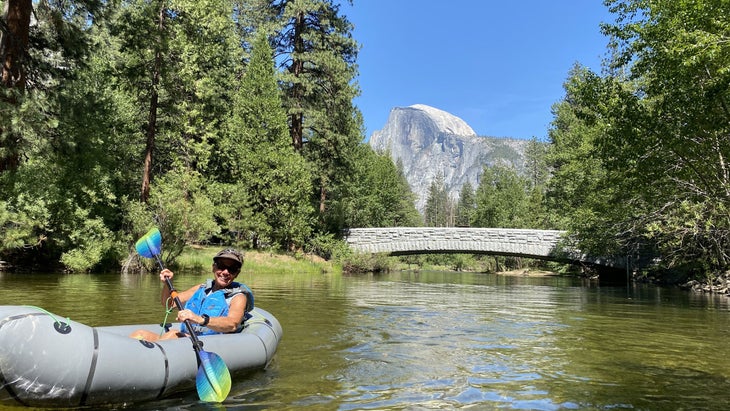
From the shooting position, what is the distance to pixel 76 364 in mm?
3672

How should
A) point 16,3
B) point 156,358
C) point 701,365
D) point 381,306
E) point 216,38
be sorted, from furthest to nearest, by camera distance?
point 216,38, point 16,3, point 381,306, point 701,365, point 156,358

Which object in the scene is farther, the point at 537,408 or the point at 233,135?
the point at 233,135

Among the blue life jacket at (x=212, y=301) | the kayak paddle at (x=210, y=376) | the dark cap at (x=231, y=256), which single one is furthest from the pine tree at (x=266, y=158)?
the kayak paddle at (x=210, y=376)

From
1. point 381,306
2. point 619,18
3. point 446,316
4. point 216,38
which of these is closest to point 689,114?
point 619,18

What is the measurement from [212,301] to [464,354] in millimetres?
3210

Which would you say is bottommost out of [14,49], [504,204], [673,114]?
[673,114]

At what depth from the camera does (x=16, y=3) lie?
14.0 meters

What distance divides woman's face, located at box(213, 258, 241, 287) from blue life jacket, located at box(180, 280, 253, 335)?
94 mm

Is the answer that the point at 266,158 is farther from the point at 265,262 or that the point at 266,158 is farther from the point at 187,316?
the point at 187,316

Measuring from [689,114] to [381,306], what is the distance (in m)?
8.66

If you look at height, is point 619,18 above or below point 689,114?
above

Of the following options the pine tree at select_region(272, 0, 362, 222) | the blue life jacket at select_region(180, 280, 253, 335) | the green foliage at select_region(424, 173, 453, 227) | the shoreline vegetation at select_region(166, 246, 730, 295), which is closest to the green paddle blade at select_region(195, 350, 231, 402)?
the blue life jacket at select_region(180, 280, 253, 335)

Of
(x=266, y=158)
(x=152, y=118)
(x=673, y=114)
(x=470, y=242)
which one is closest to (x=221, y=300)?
(x=673, y=114)

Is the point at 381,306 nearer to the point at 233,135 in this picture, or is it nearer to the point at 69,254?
the point at 69,254
